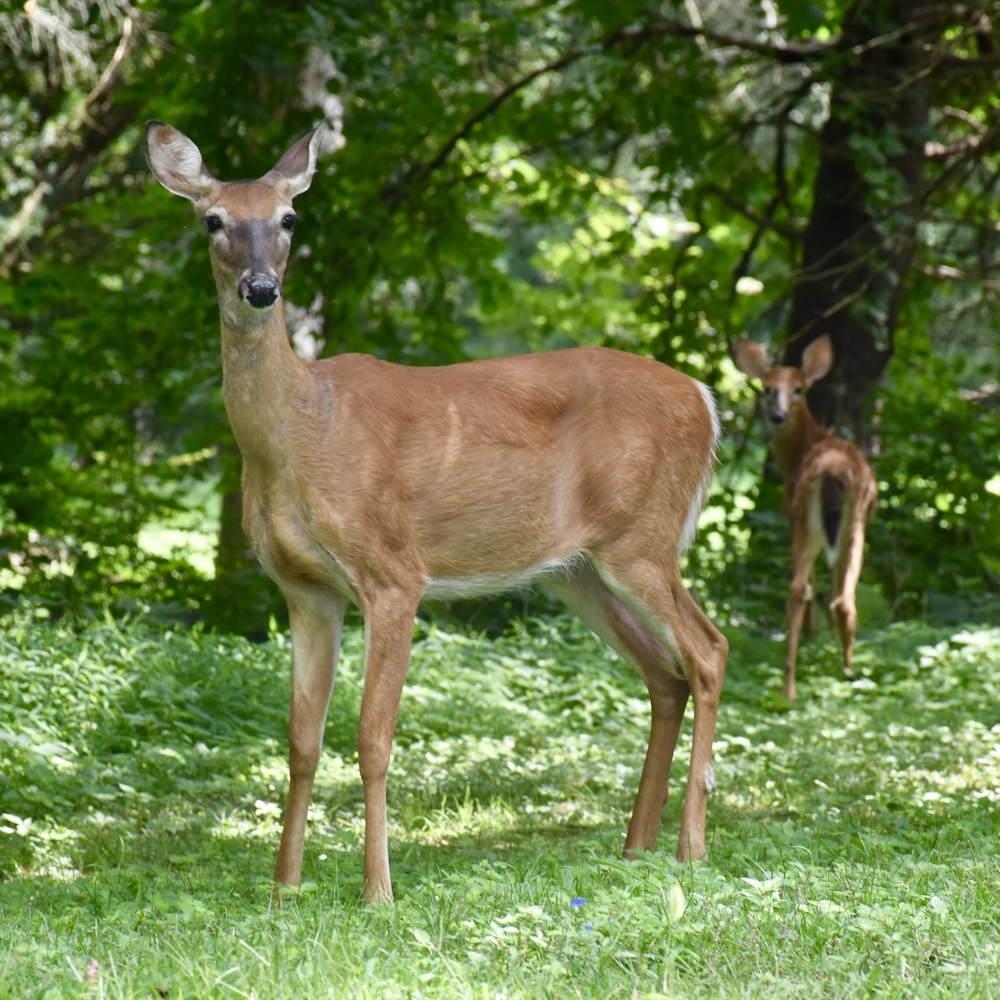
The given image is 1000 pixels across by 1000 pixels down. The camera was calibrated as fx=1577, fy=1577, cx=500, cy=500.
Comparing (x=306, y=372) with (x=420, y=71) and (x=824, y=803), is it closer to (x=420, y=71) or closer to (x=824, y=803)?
(x=824, y=803)

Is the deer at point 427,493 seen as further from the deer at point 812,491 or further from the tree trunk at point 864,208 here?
the tree trunk at point 864,208

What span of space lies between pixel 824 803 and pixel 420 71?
5.34 meters

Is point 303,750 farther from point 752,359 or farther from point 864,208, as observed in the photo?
point 864,208

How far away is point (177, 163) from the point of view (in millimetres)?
5371

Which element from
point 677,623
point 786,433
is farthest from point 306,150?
point 786,433

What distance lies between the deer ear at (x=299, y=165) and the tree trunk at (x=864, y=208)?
593cm

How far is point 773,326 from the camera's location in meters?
12.7

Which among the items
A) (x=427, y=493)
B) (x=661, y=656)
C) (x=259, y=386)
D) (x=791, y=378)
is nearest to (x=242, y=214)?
(x=259, y=386)

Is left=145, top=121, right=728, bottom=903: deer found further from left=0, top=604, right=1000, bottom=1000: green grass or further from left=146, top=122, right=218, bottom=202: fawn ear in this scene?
left=0, top=604, right=1000, bottom=1000: green grass

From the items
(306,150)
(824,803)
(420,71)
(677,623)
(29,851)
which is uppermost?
(420,71)

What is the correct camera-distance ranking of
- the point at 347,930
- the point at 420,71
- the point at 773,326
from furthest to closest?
1. the point at 773,326
2. the point at 420,71
3. the point at 347,930

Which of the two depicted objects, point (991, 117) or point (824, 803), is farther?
point (991, 117)

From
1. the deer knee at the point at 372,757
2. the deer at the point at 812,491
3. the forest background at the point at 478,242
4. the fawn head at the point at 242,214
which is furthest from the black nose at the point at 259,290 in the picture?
the deer at the point at 812,491

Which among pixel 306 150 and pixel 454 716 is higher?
pixel 306 150
